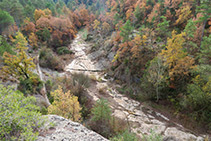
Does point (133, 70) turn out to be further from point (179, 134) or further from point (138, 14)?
point (138, 14)

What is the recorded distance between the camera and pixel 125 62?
3216 cm

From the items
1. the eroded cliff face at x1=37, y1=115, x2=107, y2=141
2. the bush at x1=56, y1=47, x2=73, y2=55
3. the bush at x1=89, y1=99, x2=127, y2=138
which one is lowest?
the bush at x1=89, y1=99, x2=127, y2=138

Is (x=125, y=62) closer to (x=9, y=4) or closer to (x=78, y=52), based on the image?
(x=78, y=52)

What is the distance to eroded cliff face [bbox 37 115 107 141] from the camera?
20.2 feet

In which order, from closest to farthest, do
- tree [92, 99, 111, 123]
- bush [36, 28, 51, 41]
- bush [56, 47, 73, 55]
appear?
tree [92, 99, 111, 123] < bush [36, 28, 51, 41] < bush [56, 47, 73, 55]

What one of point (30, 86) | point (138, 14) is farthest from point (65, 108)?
point (138, 14)

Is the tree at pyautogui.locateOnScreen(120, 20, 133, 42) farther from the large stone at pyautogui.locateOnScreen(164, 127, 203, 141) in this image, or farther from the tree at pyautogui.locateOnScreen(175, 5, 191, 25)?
the large stone at pyautogui.locateOnScreen(164, 127, 203, 141)

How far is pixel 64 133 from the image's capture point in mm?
6602

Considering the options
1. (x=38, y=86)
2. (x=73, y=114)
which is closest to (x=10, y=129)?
(x=73, y=114)

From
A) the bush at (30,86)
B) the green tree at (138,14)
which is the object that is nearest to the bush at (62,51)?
the bush at (30,86)

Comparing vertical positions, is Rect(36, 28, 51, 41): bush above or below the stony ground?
above

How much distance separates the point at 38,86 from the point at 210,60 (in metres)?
29.7

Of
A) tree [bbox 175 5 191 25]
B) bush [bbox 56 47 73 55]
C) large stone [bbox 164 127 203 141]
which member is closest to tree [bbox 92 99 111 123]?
large stone [bbox 164 127 203 141]

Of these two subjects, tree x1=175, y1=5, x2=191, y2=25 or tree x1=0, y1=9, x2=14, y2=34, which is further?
tree x1=0, y1=9, x2=14, y2=34
